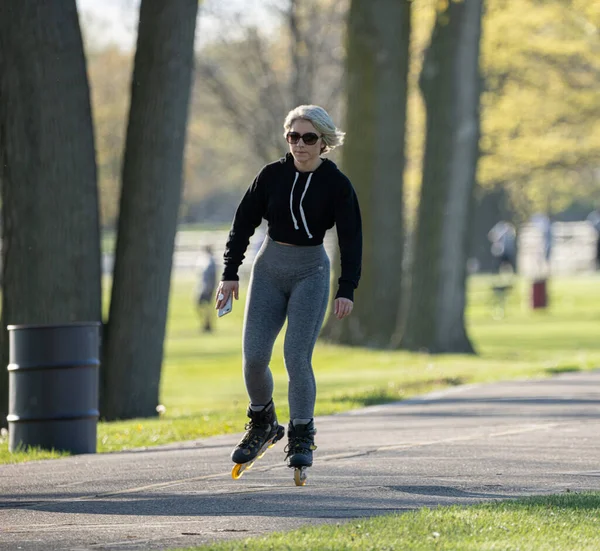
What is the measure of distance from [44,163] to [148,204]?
1613 millimetres

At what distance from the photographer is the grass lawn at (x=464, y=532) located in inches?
262

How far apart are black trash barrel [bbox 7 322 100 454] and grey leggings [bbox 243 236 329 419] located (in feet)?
8.33

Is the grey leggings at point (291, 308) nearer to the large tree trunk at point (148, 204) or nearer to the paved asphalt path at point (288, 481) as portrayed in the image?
the paved asphalt path at point (288, 481)

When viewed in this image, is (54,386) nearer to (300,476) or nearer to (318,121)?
(300,476)

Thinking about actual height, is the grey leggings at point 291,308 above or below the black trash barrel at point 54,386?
above

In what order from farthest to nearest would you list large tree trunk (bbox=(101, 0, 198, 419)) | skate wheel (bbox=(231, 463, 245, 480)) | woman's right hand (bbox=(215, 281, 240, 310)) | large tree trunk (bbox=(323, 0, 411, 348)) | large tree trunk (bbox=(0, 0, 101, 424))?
large tree trunk (bbox=(323, 0, 411, 348))
large tree trunk (bbox=(101, 0, 198, 419))
large tree trunk (bbox=(0, 0, 101, 424))
skate wheel (bbox=(231, 463, 245, 480))
woman's right hand (bbox=(215, 281, 240, 310))

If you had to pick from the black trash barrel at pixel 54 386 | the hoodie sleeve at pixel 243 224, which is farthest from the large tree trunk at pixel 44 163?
the hoodie sleeve at pixel 243 224

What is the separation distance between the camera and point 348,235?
8.51 metres

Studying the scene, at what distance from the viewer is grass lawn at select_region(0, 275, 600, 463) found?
13.8 metres

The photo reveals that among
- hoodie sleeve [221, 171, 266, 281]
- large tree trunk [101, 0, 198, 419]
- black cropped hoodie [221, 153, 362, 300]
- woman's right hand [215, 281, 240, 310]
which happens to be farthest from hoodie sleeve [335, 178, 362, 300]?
large tree trunk [101, 0, 198, 419]

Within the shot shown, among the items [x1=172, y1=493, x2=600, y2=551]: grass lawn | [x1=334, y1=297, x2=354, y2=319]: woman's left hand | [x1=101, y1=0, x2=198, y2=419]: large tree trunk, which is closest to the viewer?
[x1=172, y1=493, x2=600, y2=551]: grass lawn

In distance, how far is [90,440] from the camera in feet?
37.1

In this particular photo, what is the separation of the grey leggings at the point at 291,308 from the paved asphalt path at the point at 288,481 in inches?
23.6

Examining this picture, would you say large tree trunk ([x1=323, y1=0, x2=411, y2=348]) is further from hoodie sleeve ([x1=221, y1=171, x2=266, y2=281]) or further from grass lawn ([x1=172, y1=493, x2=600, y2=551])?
grass lawn ([x1=172, y1=493, x2=600, y2=551])
